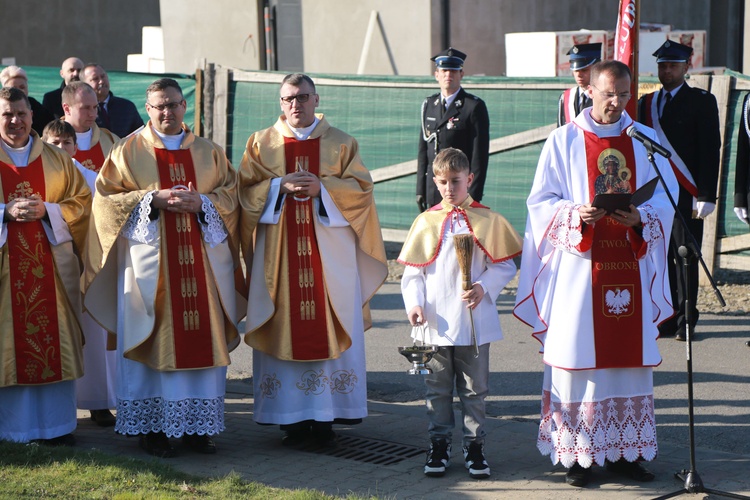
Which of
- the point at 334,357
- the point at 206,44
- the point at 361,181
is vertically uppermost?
the point at 206,44

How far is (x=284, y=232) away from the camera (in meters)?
6.56

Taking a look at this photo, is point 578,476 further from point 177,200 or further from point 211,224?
point 177,200

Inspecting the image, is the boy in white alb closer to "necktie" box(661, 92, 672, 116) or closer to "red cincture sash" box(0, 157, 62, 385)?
"red cincture sash" box(0, 157, 62, 385)

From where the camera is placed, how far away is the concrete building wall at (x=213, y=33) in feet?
62.7

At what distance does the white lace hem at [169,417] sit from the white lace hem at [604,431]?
6.43ft

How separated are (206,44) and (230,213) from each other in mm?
13617

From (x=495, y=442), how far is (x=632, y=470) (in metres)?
0.96

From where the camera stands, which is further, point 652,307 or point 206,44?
point 206,44

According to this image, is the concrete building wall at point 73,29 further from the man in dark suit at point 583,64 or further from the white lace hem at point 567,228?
the white lace hem at point 567,228

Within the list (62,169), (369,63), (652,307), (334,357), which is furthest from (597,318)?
(369,63)

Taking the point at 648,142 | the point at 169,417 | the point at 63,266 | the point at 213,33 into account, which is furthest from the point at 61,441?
the point at 213,33

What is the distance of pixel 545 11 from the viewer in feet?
62.1

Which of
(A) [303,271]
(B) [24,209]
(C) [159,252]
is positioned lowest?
(A) [303,271]

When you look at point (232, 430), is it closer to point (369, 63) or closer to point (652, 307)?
point (652, 307)
